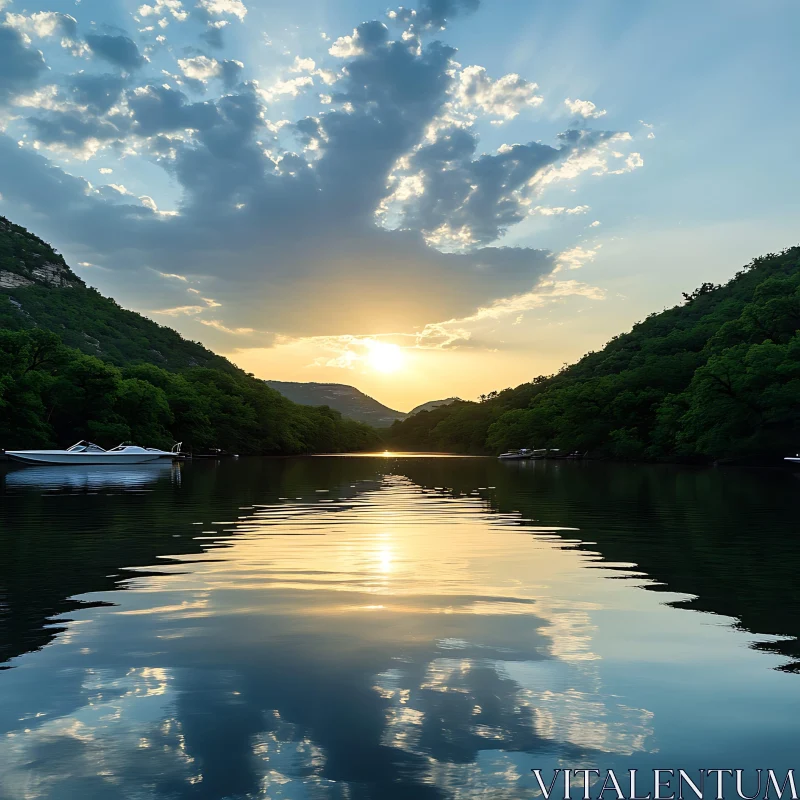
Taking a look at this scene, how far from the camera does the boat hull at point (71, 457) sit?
7893cm

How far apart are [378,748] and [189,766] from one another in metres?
1.56

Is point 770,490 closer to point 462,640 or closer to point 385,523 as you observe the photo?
point 385,523

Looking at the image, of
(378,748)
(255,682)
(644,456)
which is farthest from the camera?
(644,456)

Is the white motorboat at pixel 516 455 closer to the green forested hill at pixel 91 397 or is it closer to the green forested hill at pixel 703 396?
the green forested hill at pixel 703 396

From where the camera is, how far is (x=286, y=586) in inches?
541

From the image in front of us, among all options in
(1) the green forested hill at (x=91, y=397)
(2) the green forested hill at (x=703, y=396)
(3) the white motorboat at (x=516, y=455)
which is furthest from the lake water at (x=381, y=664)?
(3) the white motorboat at (x=516, y=455)

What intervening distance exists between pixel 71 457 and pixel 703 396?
77.3m

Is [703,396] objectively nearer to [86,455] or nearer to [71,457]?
[86,455]

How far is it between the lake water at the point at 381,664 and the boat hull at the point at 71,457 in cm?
6548

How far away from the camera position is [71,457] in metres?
81.2

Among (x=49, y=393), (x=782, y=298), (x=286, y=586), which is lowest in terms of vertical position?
(x=286, y=586)

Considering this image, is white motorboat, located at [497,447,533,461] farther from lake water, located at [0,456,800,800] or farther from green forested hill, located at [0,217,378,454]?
lake water, located at [0,456,800,800]

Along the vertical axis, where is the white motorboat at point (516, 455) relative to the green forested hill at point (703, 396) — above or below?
below

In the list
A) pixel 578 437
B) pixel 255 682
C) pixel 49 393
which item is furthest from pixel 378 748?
pixel 578 437
